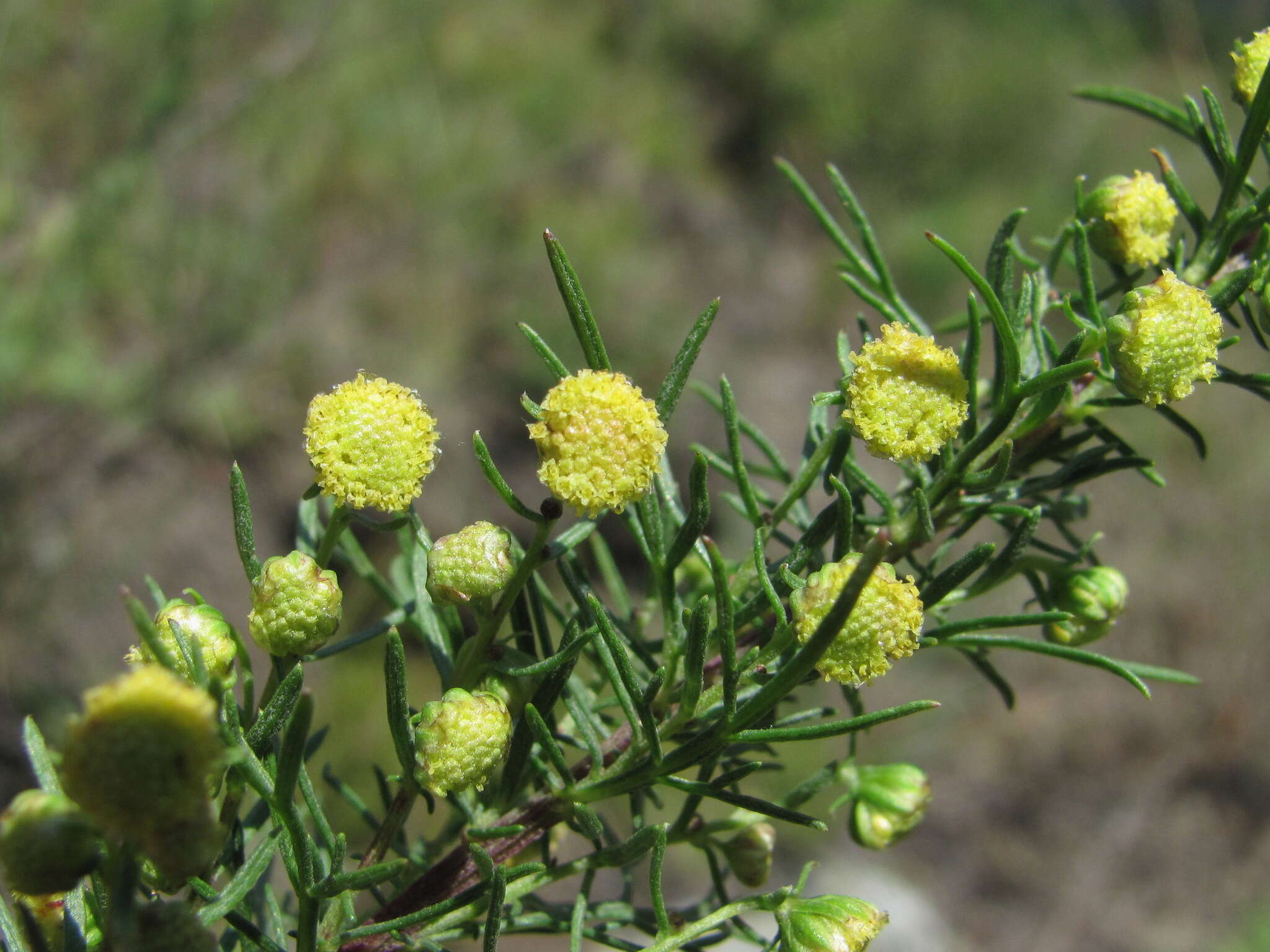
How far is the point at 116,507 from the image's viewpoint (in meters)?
4.03

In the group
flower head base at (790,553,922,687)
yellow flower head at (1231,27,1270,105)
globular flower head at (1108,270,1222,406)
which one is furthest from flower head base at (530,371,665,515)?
yellow flower head at (1231,27,1270,105)

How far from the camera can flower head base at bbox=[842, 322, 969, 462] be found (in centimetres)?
81

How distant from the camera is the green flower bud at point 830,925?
2.67 ft

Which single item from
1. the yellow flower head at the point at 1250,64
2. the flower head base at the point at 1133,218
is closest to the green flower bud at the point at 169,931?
the flower head base at the point at 1133,218

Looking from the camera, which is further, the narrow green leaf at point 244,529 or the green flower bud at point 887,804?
the green flower bud at point 887,804

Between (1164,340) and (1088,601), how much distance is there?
12.4 inches

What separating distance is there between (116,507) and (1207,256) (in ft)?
14.1

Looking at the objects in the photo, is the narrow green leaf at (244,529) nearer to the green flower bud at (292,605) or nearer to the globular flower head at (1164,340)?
the green flower bud at (292,605)

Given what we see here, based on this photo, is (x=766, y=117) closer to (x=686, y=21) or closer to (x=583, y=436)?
(x=686, y=21)

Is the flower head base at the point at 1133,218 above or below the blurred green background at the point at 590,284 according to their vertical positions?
above

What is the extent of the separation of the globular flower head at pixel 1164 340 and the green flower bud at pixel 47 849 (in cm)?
89

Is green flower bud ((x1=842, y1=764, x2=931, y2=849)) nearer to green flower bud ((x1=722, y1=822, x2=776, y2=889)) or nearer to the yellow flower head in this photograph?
green flower bud ((x1=722, y1=822, x2=776, y2=889))

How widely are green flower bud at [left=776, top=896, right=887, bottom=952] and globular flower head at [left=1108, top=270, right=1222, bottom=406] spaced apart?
1.76 ft

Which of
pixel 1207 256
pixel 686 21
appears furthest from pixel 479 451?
pixel 686 21
